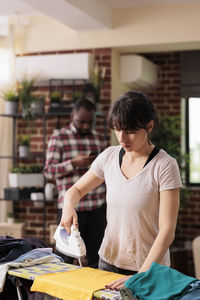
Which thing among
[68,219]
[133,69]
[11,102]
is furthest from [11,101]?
[68,219]

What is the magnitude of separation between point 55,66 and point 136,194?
3078 millimetres

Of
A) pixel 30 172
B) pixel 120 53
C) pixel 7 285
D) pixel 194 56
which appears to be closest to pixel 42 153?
pixel 30 172

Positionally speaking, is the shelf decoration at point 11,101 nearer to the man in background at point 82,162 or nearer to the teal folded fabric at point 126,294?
the man in background at point 82,162

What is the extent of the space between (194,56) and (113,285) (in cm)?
417

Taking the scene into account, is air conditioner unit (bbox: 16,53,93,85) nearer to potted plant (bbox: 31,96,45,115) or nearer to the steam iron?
potted plant (bbox: 31,96,45,115)

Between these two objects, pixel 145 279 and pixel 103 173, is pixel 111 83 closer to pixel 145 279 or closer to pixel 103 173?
pixel 103 173

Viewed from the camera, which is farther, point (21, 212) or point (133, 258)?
point (21, 212)

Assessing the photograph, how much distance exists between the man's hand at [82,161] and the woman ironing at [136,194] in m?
1.54

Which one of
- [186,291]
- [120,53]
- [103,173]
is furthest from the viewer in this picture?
[120,53]

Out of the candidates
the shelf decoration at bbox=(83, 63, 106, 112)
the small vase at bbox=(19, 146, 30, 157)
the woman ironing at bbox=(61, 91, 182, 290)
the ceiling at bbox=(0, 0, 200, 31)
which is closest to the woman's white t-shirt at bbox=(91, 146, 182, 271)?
the woman ironing at bbox=(61, 91, 182, 290)

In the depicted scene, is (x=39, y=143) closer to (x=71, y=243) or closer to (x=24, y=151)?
(x=24, y=151)

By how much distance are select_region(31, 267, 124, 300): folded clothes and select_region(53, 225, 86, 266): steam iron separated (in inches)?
3.0

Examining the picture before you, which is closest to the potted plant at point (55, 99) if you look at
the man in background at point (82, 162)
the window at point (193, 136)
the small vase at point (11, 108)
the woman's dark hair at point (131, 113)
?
the small vase at point (11, 108)

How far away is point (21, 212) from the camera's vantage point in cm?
548
